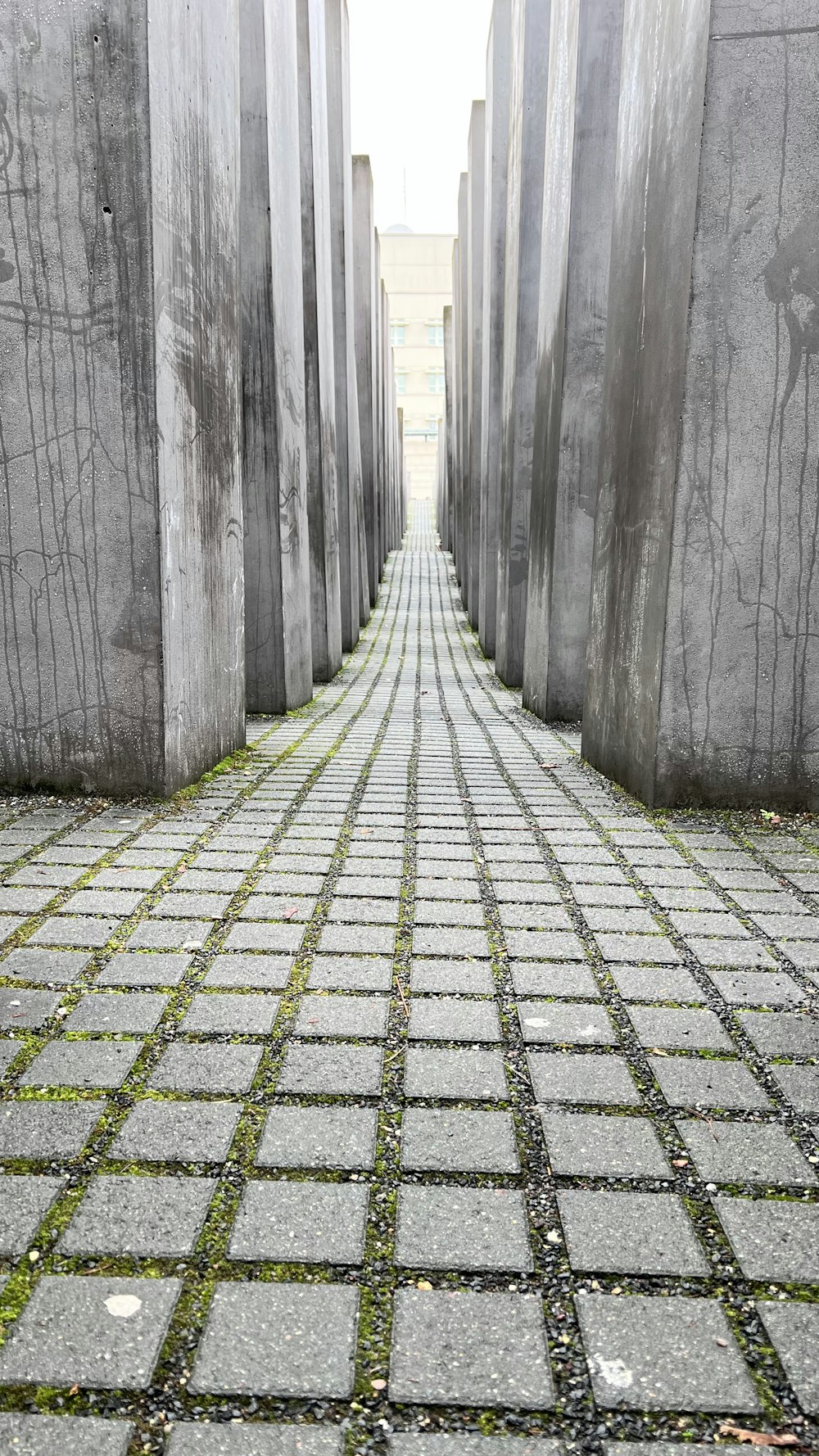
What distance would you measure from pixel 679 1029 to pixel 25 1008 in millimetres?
1752

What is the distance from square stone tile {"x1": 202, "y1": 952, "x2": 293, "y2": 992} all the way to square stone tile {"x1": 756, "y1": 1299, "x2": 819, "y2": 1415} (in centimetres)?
154

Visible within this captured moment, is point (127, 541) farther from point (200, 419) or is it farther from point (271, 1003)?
point (271, 1003)

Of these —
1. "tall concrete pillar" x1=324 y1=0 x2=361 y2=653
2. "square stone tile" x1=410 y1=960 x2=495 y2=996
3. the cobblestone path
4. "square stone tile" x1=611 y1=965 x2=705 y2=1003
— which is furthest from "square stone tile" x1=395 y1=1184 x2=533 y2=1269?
"tall concrete pillar" x1=324 y1=0 x2=361 y2=653

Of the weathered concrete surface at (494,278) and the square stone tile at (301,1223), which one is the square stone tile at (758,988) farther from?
the weathered concrete surface at (494,278)

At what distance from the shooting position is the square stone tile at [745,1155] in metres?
2.03

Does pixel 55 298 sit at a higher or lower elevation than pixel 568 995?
higher

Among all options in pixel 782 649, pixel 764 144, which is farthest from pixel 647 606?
pixel 764 144

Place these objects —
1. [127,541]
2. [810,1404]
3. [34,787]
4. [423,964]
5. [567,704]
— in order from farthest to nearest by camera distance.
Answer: [567,704] → [34,787] → [127,541] → [423,964] → [810,1404]

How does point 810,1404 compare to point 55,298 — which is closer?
point 810,1404

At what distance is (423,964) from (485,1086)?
0.72 meters

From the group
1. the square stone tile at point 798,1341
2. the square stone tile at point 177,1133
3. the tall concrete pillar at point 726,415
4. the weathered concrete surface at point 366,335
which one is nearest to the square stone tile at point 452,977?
the square stone tile at point 177,1133

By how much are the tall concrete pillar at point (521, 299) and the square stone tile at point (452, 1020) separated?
7.21m

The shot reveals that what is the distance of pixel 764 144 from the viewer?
4.26 m

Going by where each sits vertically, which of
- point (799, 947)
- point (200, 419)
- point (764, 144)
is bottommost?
point (799, 947)
